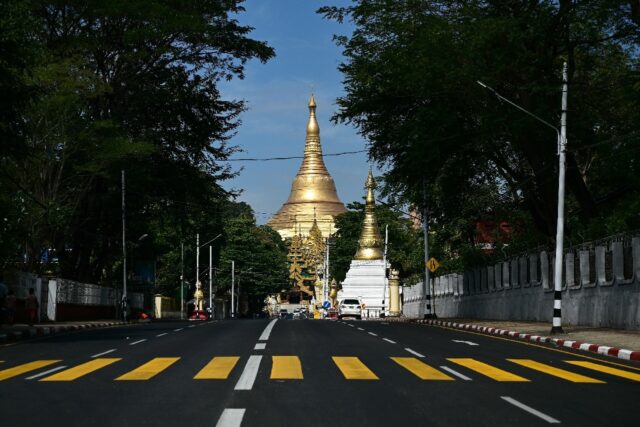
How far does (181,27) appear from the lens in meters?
45.6

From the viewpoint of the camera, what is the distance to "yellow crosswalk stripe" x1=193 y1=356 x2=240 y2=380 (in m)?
14.9

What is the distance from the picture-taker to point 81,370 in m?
16.4

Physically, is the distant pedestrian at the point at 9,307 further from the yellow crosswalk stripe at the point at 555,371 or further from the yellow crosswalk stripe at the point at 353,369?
the yellow crosswalk stripe at the point at 555,371

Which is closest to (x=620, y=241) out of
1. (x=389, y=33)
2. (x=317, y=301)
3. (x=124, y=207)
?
(x=389, y=33)

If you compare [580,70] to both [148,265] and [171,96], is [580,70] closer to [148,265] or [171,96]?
[171,96]

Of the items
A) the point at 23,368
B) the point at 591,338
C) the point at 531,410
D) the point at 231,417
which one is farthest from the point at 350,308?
the point at 231,417

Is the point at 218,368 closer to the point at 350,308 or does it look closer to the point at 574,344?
the point at 574,344

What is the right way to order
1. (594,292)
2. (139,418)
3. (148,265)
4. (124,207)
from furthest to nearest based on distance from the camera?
(148,265), (124,207), (594,292), (139,418)

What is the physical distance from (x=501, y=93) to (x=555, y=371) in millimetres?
23351

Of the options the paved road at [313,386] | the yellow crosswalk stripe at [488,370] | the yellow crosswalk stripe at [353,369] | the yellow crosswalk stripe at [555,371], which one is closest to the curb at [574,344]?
the paved road at [313,386]

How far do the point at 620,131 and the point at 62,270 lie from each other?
2732cm

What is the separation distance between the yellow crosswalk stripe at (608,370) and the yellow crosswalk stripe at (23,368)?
938 centimetres

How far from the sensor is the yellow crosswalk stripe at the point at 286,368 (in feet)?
48.9

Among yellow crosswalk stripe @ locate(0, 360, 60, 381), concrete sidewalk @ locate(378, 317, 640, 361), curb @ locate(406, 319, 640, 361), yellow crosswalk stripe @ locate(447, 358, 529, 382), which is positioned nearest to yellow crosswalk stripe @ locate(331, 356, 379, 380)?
yellow crosswalk stripe @ locate(447, 358, 529, 382)
